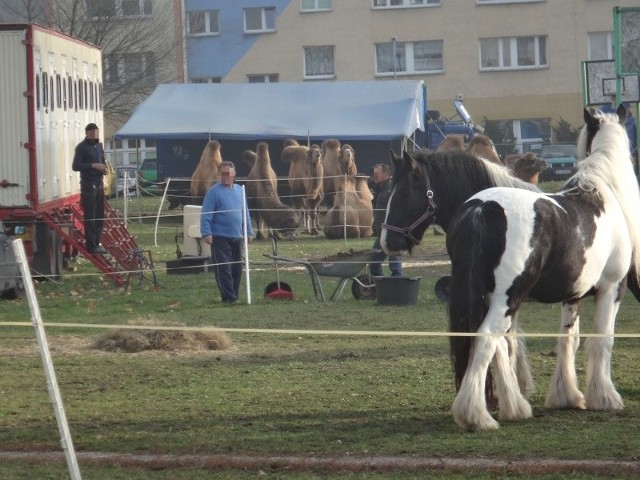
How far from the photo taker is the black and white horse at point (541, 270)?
8453mm

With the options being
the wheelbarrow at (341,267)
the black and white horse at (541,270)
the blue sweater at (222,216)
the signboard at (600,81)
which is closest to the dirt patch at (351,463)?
the black and white horse at (541,270)

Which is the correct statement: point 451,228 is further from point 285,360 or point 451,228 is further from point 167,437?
point 285,360

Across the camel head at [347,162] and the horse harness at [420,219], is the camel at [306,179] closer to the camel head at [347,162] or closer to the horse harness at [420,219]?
the camel head at [347,162]

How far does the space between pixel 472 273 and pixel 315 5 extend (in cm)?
5113

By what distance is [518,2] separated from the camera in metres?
56.9

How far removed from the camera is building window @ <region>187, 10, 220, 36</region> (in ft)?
195

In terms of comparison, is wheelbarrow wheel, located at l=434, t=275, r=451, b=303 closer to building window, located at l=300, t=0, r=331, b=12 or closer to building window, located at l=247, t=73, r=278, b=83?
building window, located at l=300, t=0, r=331, b=12

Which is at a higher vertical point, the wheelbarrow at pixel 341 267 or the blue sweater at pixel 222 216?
the blue sweater at pixel 222 216

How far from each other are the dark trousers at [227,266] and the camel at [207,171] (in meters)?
16.3

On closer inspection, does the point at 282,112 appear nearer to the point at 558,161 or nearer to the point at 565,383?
the point at 558,161

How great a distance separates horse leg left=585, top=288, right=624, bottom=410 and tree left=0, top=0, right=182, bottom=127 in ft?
129

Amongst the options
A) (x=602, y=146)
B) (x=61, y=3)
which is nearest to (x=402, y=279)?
(x=602, y=146)

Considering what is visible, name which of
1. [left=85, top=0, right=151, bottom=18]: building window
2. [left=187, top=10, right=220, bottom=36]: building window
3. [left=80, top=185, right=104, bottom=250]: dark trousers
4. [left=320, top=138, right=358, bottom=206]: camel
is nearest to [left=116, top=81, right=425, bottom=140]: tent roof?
[left=320, top=138, right=358, bottom=206]: camel

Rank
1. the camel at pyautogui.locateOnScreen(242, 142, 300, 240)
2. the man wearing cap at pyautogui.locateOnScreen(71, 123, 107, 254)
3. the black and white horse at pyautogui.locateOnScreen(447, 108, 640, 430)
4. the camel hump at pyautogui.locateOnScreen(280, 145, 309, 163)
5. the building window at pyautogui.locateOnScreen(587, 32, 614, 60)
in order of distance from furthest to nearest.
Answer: the building window at pyautogui.locateOnScreen(587, 32, 614, 60) → the camel hump at pyautogui.locateOnScreen(280, 145, 309, 163) → the camel at pyautogui.locateOnScreen(242, 142, 300, 240) → the man wearing cap at pyautogui.locateOnScreen(71, 123, 107, 254) → the black and white horse at pyautogui.locateOnScreen(447, 108, 640, 430)
